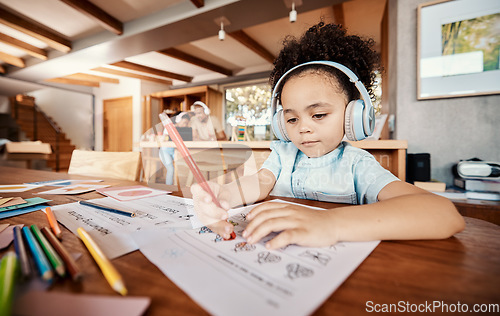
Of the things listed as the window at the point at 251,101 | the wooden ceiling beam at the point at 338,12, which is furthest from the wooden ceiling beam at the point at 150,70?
the wooden ceiling beam at the point at 338,12

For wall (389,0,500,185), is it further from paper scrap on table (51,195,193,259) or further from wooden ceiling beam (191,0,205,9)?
wooden ceiling beam (191,0,205,9)

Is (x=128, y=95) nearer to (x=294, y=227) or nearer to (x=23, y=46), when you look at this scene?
(x=23, y=46)

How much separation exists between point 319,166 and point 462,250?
429 millimetres

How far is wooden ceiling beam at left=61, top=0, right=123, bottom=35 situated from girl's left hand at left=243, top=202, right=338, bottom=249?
10.8 ft

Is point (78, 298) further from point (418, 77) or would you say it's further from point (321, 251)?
point (418, 77)

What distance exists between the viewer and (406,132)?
155 centimetres

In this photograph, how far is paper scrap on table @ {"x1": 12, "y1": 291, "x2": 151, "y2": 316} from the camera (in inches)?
6.4

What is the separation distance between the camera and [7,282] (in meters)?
0.16

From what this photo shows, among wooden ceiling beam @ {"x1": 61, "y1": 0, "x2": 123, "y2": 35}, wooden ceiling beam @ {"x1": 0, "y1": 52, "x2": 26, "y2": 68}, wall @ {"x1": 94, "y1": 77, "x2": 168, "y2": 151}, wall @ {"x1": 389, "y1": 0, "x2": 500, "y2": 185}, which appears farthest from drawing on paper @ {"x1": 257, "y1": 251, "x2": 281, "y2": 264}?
wooden ceiling beam @ {"x1": 0, "y1": 52, "x2": 26, "y2": 68}

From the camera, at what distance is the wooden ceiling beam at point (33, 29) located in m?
2.80

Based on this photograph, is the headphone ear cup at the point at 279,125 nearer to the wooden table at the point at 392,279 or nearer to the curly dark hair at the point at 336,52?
the curly dark hair at the point at 336,52

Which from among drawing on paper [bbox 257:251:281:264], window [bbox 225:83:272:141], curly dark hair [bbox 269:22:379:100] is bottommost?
drawing on paper [bbox 257:251:281:264]

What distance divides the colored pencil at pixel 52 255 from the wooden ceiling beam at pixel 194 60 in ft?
13.6

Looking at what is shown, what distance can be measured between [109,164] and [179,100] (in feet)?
15.5
